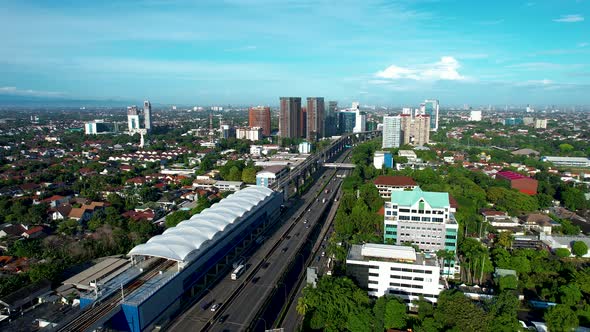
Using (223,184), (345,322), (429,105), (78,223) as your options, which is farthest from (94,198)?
(429,105)

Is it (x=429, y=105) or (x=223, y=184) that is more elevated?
(x=429, y=105)

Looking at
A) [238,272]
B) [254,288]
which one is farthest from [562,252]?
[238,272]

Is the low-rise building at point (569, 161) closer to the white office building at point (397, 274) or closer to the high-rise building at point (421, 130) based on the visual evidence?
the high-rise building at point (421, 130)

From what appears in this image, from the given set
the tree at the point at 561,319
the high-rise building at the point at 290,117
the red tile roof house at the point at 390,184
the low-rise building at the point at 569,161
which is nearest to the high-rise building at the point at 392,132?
the high-rise building at the point at 290,117

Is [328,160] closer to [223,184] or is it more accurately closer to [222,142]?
[222,142]

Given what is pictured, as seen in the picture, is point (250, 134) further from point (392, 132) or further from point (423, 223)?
point (423, 223)

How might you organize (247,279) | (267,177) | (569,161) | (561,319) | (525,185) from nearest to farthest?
(561,319)
(247,279)
(525,185)
(267,177)
(569,161)

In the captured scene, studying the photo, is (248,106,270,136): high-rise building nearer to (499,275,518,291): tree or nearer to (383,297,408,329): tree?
(499,275,518,291): tree
